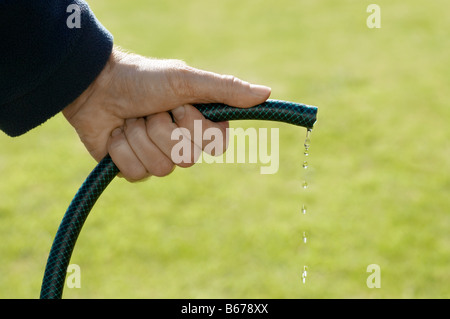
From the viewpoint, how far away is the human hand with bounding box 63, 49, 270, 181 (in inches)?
83.0

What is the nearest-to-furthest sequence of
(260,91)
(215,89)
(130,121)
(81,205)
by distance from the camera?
(81,205) < (260,91) < (215,89) < (130,121)

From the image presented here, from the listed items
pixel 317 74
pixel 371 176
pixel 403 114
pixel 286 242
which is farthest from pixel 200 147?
pixel 317 74

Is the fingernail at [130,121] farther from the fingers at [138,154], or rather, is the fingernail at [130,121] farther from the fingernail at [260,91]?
the fingernail at [260,91]

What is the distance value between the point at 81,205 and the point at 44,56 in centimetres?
53

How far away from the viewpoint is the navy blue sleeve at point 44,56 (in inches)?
78.1

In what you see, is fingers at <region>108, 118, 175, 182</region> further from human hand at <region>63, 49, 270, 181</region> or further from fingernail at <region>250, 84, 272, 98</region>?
fingernail at <region>250, 84, 272, 98</region>

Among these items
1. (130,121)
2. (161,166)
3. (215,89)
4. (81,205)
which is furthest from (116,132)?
(81,205)

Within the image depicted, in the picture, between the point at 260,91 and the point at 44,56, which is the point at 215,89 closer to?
the point at 260,91

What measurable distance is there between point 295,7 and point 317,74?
264 cm

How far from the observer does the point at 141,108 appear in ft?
7.34

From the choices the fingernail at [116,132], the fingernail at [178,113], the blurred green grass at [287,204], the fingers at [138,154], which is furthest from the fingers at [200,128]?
the blurred green grass at [287,204]

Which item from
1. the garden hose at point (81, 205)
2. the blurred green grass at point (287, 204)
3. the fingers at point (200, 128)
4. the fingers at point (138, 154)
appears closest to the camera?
the garden hose at point (81, 205)

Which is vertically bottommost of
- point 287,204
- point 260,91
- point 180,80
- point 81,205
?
point 81,205

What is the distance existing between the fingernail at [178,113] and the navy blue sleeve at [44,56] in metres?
0.28
